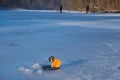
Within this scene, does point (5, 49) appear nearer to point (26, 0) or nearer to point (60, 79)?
point (60, 79)

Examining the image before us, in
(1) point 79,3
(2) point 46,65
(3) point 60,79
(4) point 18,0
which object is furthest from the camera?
(4) point 18,0

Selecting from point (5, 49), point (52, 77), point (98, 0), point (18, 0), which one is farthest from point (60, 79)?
point (18, 0)

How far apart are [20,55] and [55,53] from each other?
1.19 meters

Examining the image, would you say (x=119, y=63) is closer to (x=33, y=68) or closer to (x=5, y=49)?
(x=33, y=68)

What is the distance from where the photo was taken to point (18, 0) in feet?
472

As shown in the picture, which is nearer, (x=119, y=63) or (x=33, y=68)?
(x=33, y=68)

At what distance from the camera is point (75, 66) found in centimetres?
866

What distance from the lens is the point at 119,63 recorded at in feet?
29.5

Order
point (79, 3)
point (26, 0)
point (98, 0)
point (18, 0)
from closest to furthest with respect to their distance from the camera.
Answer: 1. point (98, 0)
2. point (79, 3)
3. point (18, 0)
4. point (26, 0)

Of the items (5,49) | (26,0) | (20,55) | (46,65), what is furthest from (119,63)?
→ (26,0)

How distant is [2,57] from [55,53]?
5.96 ft

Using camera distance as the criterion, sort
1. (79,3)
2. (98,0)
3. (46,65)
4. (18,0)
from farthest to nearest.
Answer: (18,0) → (79,3) → (98,0) → (46,65)

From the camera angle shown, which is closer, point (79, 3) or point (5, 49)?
point (5, 49)

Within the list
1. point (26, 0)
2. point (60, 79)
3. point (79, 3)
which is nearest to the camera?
point (60, 79)
